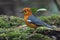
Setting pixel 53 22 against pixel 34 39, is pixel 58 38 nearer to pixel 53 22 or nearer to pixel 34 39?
Result: pixel 34 39

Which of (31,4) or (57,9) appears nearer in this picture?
(57,9)

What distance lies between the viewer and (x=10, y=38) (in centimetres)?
354

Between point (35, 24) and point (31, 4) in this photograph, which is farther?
point (31, 4)

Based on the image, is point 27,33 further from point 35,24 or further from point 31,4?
point 31,4

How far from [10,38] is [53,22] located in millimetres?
866

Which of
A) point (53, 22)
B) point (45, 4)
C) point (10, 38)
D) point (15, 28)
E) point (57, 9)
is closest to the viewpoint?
point (10, 38)

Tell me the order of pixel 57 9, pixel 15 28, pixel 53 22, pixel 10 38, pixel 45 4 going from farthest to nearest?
pixel 45 4
pixel 57 9
pixel 53 22
pixel 15 28
pixel 10 38

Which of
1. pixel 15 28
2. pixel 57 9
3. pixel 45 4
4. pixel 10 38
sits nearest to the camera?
pixel 10 38

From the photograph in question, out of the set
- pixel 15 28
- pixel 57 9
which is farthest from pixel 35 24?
pixel 57 9

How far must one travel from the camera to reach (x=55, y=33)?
364cm

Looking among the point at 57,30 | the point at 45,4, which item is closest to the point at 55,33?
the point at 57,30

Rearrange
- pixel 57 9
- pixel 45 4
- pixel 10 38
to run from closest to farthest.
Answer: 1. pixel 10 38
2. pixel 57 9
3. pixel 45 4

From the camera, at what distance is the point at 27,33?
12.0 ft

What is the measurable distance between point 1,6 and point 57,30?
3.73 metres
